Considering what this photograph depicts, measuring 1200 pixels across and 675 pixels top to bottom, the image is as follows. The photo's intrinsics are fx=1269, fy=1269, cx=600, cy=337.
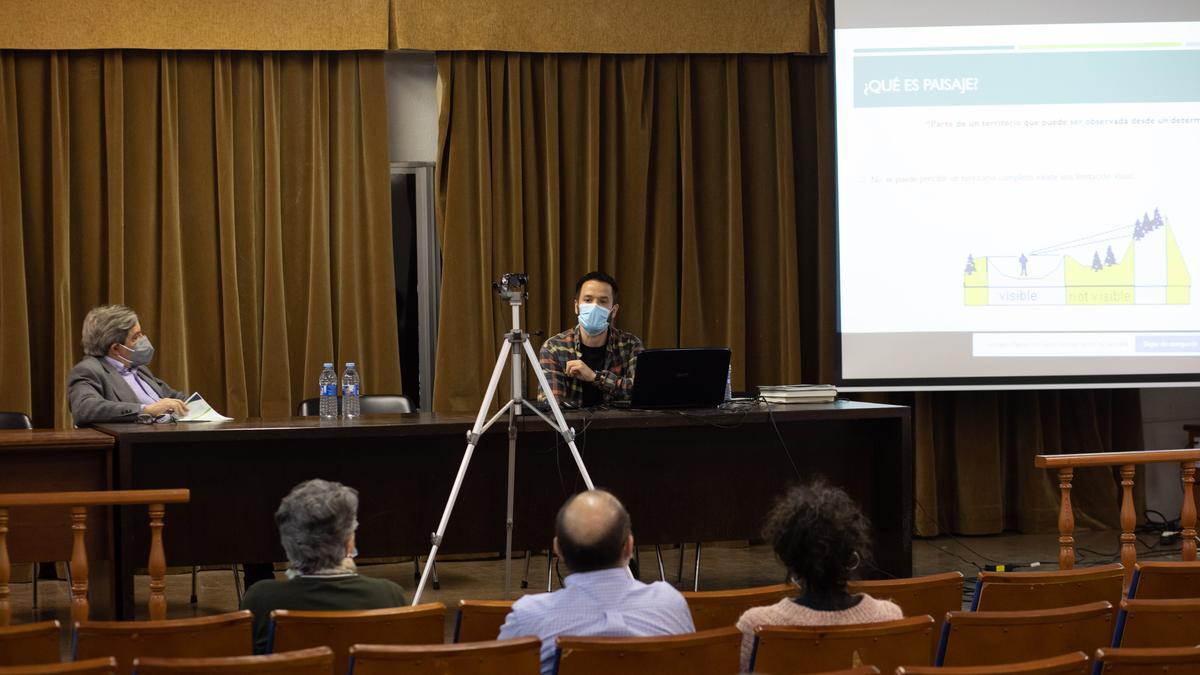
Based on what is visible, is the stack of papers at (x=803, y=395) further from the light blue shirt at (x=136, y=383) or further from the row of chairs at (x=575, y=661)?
the row of chairs at (x=575, y=661)

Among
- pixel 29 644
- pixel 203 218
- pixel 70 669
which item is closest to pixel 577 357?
pixel 203 218

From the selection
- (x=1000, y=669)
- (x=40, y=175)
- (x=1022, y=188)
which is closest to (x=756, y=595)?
(x=1000, y=669)

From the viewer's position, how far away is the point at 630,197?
6.55m

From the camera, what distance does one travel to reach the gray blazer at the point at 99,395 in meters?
4.65

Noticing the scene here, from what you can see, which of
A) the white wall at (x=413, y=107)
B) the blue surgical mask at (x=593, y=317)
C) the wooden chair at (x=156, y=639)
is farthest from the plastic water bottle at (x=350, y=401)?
the wooden chair at (x=156, y=639)

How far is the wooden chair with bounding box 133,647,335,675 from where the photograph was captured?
217 cm

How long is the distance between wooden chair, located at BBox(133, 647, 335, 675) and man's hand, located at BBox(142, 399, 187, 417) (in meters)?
2.53

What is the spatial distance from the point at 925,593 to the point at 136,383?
3.38 metres

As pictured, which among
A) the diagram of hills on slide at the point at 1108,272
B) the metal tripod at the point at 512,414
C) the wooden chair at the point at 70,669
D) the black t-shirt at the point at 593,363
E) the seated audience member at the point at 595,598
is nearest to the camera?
the wooden chair at the point at 70,669

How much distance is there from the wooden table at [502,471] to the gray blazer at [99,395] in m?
0.22

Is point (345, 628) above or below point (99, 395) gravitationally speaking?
below

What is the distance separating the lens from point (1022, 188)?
611 cm

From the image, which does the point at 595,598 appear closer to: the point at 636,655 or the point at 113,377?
the point at 636,655

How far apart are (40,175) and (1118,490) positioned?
578 centimetres
